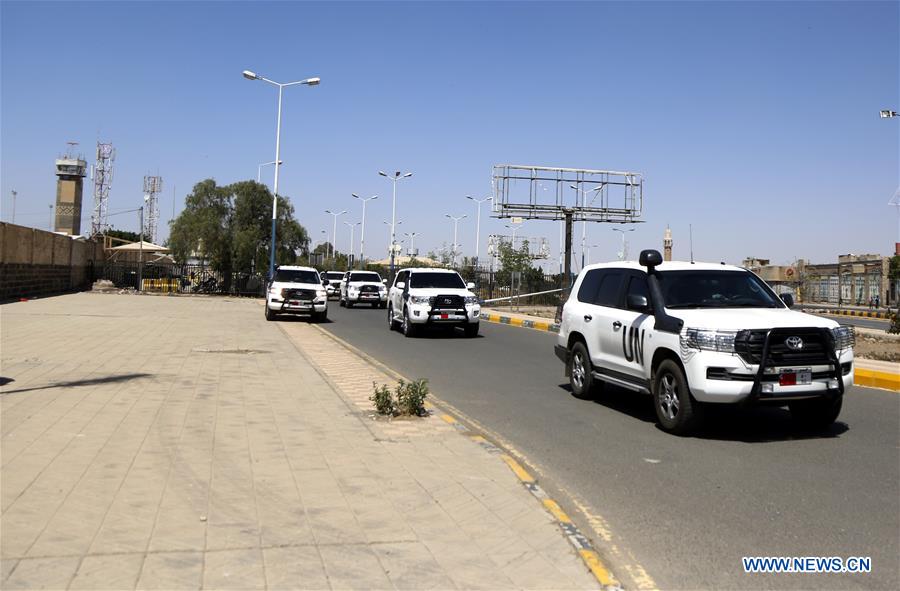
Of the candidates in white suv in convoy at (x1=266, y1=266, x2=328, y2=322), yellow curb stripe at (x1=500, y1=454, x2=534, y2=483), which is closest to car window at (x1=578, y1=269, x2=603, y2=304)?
yellow curb stripe at (x1=500, y1=454, x2=534, y2=483)

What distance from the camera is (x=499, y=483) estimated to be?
19.7 ft

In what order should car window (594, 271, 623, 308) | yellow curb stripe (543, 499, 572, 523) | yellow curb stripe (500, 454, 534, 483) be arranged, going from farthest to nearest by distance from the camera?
car window (594, 271, 623, 308), yellow curb stripe (500, 454, 534, 483), yellow curb stripe (543, 499, 572, 523)

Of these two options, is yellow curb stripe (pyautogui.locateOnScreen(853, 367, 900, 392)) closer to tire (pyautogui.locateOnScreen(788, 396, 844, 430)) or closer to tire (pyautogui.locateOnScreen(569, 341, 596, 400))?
tire (pyautogui.locateOnScreen(788, 396, 844, 430))

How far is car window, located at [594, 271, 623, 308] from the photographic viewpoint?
9.89 m

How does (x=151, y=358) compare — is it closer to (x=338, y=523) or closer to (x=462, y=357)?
(x=462, y=357)

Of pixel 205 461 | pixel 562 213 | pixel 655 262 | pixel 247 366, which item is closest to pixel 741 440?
pixel 655 262

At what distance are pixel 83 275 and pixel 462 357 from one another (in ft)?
111

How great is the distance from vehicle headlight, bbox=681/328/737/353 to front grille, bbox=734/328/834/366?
0.07 metres

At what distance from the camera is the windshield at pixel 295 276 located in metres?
27.1

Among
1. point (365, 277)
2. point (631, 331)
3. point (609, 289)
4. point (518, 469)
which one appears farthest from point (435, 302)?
point (365, 277)

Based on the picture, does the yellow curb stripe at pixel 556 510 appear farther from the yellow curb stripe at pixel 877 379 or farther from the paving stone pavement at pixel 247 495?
the yellow curb stripe at pixel 877 379

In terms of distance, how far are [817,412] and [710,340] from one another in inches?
74.1

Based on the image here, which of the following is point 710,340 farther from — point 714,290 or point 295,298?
point 295,298

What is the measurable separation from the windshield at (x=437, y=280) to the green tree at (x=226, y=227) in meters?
27.8
